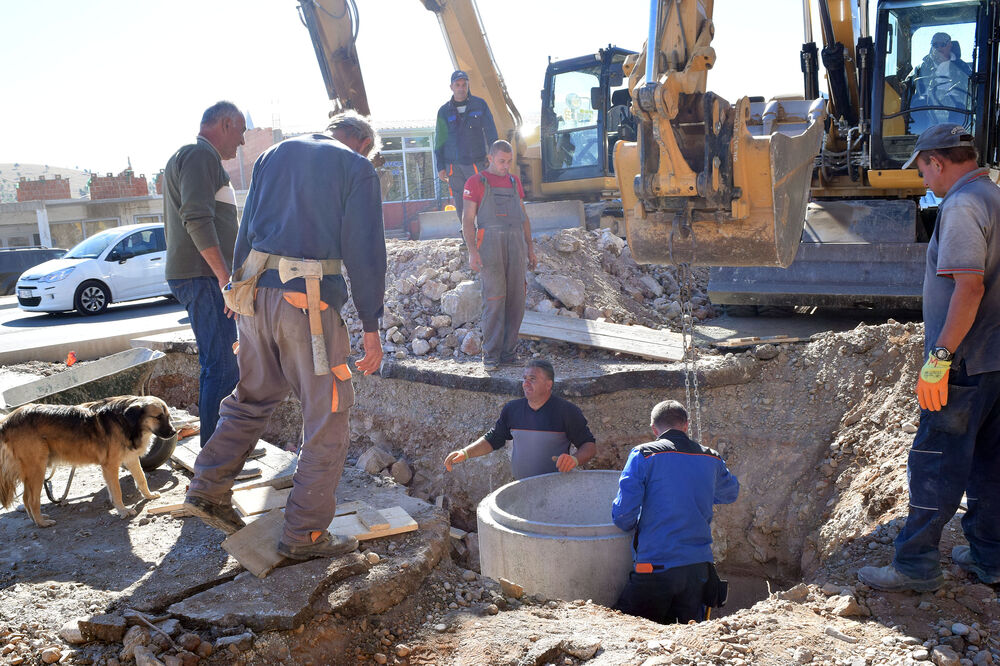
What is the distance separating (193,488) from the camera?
355 centimetres

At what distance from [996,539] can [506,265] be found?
13.7ft

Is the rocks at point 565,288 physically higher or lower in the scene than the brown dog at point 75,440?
higher

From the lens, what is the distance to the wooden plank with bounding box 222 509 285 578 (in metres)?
3.50

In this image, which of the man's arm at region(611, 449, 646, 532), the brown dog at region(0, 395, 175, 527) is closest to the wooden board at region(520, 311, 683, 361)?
the man's arm at region(611, 449, 646, 532)

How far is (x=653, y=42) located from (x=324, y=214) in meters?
2.33

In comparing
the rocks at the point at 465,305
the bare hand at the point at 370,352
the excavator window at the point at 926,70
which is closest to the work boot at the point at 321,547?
the bare hand at the point at 370,352

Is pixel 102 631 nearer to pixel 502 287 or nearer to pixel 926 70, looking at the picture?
pixel 502 287

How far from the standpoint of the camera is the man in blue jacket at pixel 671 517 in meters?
4.07

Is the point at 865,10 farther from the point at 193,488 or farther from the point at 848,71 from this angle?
the point at 193,488

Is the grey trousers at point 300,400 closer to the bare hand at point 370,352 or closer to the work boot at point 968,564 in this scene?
the bare hand at point 370,352

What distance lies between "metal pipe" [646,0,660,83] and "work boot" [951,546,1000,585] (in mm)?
2881

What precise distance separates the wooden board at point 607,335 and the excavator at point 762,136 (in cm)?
97

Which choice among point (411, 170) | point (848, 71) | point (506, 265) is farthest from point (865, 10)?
point (411, 170)

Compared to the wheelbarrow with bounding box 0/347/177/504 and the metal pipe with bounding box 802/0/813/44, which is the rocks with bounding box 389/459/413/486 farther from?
the metal pipe with bounding box 802/0/813/44
